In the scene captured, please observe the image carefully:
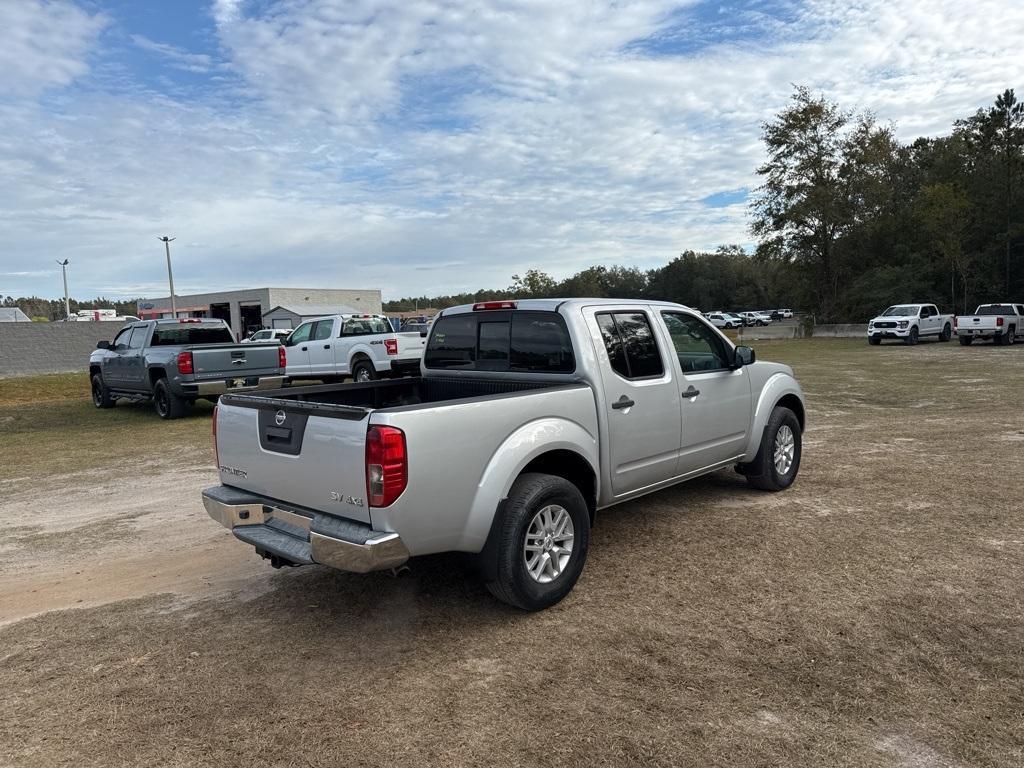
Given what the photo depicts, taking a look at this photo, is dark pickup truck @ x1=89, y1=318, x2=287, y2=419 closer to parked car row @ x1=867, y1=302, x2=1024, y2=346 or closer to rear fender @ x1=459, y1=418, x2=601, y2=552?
rear fender @ x1=459, y1=418, x2=601, y2=552

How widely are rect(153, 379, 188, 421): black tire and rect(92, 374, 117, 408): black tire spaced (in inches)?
113

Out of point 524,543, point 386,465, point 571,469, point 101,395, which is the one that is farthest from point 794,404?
point 101,395


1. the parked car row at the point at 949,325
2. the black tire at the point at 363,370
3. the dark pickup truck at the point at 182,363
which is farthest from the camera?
the parked car row at the point at 949,325

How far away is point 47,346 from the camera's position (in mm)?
26344

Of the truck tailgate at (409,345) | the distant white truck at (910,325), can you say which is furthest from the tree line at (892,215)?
the truck tailgate at (409,345)

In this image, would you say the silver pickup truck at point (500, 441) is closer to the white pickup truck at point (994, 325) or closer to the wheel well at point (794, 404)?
the wheel well at point (794, 404)

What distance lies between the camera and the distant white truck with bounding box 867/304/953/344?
3006cm

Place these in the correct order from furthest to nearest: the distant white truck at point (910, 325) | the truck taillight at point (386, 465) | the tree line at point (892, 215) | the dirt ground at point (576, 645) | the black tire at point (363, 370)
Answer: the tree line at point (892, 215) → the distant white truck at point (910, 325) → the black tire at point (363, 370) → the truck taillight at point (386, 465) → the dirt ground at point (576, 645)

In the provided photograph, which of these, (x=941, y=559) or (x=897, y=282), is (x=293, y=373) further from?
(x=897, y=282)

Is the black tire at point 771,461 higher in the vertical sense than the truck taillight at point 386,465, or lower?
lower

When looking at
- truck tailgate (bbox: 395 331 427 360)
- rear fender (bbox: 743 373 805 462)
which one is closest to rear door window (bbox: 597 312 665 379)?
rear fender (bbox: 743 373 805 462)

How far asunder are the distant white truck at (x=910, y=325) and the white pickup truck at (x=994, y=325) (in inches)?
80.4

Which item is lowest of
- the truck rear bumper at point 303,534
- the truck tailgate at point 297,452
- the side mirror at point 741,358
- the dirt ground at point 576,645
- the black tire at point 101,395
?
the dirt ground at point 576,645

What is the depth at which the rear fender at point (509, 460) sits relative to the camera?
384cm
